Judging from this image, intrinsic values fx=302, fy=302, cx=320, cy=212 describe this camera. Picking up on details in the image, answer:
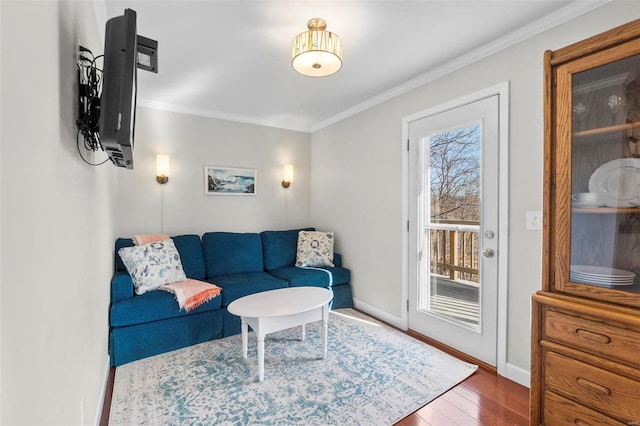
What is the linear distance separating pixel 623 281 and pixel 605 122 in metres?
0.73

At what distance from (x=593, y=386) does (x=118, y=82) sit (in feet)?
7.80

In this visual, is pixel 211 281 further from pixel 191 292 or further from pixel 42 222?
pixel 42 222

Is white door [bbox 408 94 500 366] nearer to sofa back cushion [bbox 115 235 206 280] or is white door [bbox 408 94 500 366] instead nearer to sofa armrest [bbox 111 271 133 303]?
sofa back cushion [bbox 115 235 206 280]

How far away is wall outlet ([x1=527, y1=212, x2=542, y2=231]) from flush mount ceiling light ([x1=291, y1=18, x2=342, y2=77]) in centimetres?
165

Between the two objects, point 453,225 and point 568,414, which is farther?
→ point 453,225

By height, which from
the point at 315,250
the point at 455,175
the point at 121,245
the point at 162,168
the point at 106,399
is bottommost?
the point at 106,399

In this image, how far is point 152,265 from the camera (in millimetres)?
2729

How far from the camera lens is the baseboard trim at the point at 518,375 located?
2047 mm

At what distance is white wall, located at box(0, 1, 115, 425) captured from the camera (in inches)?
25.7

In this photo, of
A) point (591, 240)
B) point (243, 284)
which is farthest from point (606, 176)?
point (243, 284)

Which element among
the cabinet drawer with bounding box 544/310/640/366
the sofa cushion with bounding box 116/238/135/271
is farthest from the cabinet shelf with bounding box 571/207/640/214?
the sofa cushion with bounding box 116/238/135/271

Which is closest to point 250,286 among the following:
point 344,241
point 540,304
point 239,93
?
point 344,241

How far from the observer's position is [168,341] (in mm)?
2578

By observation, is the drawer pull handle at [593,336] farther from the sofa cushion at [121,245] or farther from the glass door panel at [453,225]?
the sofa cushion at [121,245]
